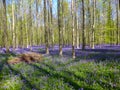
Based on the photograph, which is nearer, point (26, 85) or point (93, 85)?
point (93, 85)

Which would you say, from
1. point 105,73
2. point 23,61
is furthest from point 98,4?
point 105,73

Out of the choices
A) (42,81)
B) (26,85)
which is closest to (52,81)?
(42,81)

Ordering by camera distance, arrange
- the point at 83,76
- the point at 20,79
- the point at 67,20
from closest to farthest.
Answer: the point at 83,76 → the point at 20,79 → the point at 67,20

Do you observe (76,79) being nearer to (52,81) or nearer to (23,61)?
(52,81)

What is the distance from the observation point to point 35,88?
9.73 metres

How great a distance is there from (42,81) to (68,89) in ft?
6.84

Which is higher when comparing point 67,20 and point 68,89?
point 67,20

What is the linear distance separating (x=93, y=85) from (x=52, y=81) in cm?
214

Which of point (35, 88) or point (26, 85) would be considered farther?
point (26, 85)

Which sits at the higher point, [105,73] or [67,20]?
[67,20]

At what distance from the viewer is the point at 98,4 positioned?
62000mm

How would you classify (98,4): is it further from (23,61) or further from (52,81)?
(52,81)

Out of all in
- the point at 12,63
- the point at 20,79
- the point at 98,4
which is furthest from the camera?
the point at 98,4

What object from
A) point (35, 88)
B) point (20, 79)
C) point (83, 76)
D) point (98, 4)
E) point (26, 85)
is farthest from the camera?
point (98, 4)
